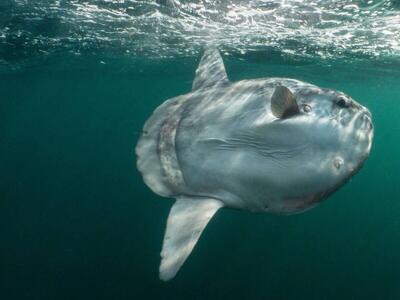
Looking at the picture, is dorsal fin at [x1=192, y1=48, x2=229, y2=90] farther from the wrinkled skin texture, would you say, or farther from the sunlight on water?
the sunlight on water

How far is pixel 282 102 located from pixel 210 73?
2767mm

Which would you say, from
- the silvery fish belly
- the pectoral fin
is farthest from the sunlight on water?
the pectoral fin

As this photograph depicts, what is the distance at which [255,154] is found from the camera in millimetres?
2930

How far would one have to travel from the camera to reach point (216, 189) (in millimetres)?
3096

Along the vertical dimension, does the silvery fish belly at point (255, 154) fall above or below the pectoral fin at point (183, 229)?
above

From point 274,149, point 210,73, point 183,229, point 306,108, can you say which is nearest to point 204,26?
point 210,73

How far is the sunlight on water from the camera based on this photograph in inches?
394

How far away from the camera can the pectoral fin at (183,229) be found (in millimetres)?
2666

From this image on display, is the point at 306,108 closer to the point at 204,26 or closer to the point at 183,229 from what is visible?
the point at 183,229

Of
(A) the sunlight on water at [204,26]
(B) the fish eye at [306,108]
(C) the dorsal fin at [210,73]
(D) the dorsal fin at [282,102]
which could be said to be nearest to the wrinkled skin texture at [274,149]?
(B) the fish eye at [306,108]

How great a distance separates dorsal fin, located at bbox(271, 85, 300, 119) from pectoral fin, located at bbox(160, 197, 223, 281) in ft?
3.32

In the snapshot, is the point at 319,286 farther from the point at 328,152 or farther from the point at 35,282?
the point at 328,152

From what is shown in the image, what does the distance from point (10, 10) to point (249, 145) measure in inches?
456

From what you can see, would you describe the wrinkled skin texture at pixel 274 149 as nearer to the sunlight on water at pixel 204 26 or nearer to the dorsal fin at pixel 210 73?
the dorsal fin at pixel 210 73
